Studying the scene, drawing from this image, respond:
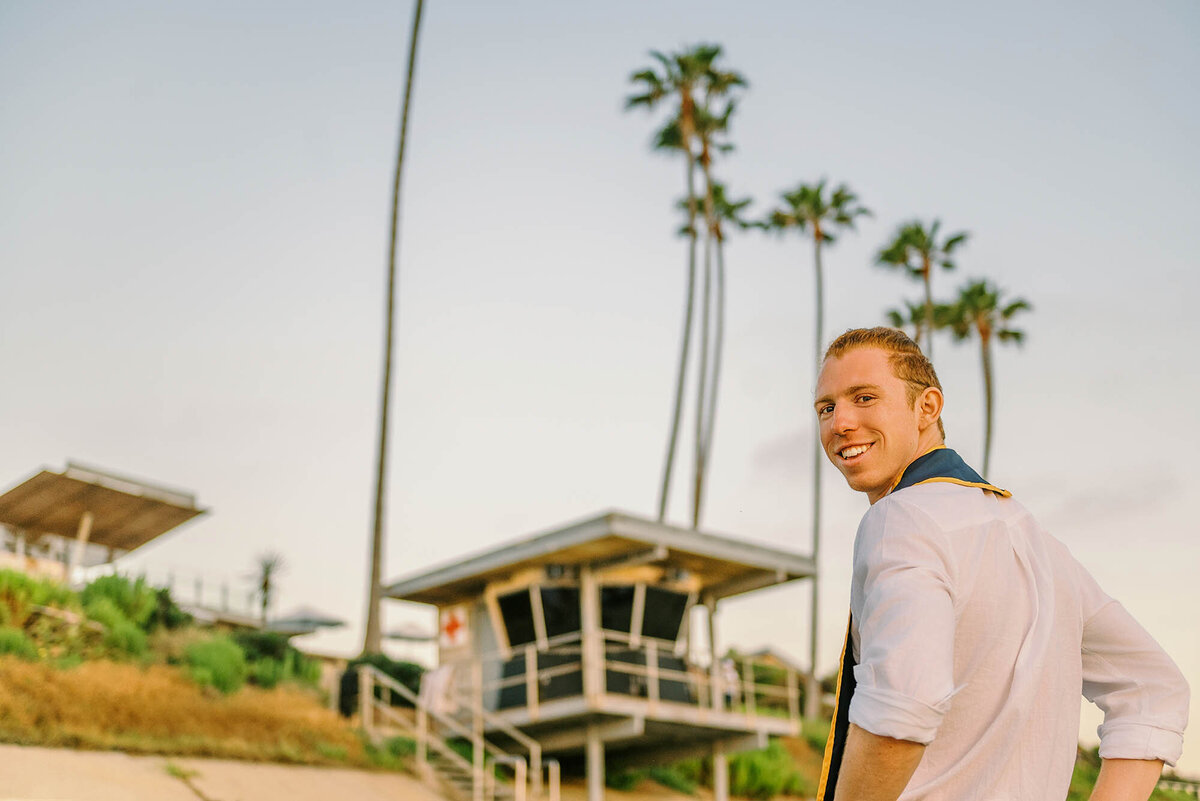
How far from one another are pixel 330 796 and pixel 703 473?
2329cm

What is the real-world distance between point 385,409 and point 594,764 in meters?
12.6

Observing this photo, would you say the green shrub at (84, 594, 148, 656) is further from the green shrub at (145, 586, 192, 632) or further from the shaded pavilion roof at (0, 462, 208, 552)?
the shaded pavilion roof at (0, 462, 208, 552)

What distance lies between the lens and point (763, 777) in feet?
84.7

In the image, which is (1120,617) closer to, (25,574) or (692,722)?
(692,722)

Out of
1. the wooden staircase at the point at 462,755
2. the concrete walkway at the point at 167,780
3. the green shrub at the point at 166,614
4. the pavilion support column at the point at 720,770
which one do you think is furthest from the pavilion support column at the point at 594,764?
the green shrub at the point at 166,614

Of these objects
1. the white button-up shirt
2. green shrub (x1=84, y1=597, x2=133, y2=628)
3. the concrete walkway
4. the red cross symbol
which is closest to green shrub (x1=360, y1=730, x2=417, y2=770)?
the concrete walkway

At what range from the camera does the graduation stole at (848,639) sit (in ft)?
6.41

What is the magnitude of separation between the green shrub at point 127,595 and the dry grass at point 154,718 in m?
2.83

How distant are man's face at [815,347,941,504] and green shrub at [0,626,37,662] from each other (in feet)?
62.7

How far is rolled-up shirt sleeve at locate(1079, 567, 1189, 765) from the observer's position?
2.19 metres

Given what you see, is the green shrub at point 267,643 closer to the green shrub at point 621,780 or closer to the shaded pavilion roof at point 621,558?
the shaded pavilion roof at point 621,558

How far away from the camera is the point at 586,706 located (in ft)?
68.1

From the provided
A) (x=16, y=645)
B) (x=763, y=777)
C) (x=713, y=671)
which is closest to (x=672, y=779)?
(x=763, y=777)

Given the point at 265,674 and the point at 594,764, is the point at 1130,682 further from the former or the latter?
the point at 265,674
